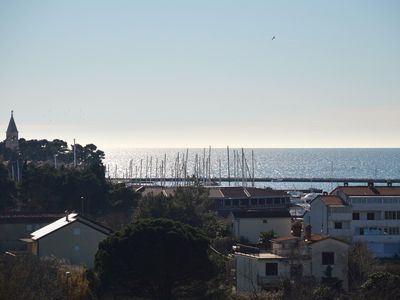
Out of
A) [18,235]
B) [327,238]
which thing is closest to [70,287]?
[327,238]

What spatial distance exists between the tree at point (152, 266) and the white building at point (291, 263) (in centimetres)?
513

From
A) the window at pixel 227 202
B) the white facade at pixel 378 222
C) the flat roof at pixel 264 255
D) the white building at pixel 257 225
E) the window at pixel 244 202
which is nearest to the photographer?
the flat roof at pixel 264 255

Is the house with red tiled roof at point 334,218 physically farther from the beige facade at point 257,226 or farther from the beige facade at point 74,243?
the beige facade at point 74,243

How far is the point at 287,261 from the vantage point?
38094mm

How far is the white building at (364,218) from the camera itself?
52.0 metres

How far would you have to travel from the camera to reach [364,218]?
52.6 m

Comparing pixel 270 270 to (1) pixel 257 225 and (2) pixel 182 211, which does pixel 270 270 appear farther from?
(2) pixel 182 211

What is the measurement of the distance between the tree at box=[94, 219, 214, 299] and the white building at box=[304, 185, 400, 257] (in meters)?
20.6

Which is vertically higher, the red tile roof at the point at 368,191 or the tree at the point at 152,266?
the red tile roof at the point at 368,191

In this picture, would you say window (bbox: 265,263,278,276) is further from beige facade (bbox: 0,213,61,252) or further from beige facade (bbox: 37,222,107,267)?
beige facade (bbox: 0,213,61,252)

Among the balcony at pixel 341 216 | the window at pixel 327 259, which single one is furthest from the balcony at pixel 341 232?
the window at pixel 327 259

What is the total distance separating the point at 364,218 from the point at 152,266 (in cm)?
2330

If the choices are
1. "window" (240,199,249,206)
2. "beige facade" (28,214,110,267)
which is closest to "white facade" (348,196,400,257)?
"beige facade" (28,214,110,267)

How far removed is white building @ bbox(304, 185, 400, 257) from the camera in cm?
5200
